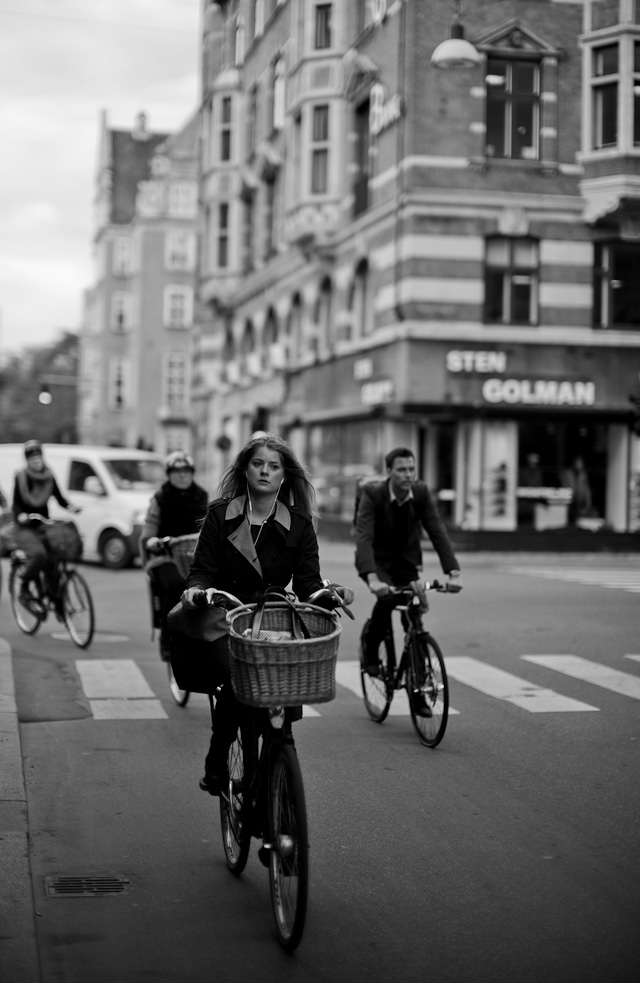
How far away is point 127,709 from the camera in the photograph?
8.91m

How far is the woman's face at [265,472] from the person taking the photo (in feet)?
16.3

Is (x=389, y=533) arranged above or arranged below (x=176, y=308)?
below

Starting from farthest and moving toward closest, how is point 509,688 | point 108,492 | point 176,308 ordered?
point 176,308, point 108,492, point 509,688

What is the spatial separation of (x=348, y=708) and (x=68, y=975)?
17.1 feet

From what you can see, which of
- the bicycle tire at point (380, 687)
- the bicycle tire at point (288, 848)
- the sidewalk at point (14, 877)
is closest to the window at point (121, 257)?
the bicycle tire at point (380, 687)

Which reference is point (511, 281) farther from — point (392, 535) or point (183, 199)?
point (183, 199)

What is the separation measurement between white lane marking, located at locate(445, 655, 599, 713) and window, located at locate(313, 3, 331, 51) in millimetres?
26105

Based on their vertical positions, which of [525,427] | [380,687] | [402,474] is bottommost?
[380,687]

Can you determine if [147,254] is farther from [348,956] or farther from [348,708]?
[348,956]

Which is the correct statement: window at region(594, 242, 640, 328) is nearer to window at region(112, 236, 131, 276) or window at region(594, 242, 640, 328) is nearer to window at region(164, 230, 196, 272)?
window at region(164, 230, 196, 272)

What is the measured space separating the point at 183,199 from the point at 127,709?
6774 centimetres

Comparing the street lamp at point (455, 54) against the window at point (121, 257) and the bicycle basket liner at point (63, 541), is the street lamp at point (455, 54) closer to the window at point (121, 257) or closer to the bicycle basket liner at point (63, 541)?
the bicycle basket liner at point (63, 541)

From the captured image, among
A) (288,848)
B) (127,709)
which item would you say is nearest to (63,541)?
(127,709)

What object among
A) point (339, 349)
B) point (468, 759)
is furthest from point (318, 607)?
point (339, 349)
